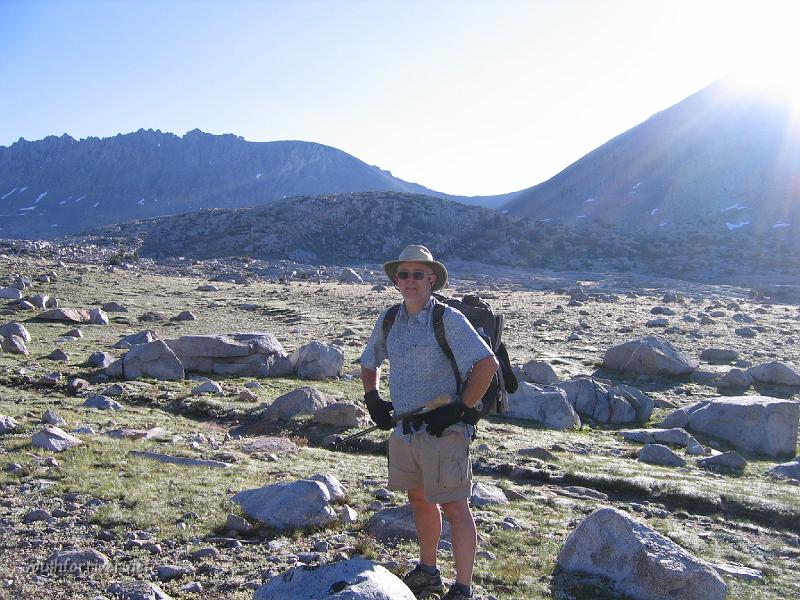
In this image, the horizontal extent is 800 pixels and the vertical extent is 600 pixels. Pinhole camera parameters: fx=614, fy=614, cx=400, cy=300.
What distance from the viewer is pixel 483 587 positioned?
6031 millimetres

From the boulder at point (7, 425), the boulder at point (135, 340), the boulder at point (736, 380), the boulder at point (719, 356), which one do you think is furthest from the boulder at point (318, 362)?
the boulder at point (719, 356)

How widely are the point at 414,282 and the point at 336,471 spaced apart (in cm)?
522

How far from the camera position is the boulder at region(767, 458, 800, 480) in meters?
11.4

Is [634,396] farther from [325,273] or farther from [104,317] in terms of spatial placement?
[325,273]

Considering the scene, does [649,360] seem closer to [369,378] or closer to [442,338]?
[369,378]

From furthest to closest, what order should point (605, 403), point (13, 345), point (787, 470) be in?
point (13, 345) < point (605, 403) < point (787, 470)

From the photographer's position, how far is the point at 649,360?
1945 cm

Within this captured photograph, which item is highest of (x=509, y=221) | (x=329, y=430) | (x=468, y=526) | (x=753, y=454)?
(x=509, y=221)

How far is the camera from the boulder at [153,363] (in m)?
16.1

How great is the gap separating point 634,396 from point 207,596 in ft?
43.3

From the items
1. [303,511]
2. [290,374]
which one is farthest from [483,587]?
[290,374]

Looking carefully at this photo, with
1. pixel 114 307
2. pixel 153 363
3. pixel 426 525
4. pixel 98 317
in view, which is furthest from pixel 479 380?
pixel 114 307

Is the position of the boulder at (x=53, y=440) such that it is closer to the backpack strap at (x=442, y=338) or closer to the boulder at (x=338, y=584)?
the boulder at (x=338, y=584)

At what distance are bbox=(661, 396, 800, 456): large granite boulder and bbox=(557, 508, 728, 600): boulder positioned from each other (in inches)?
328
